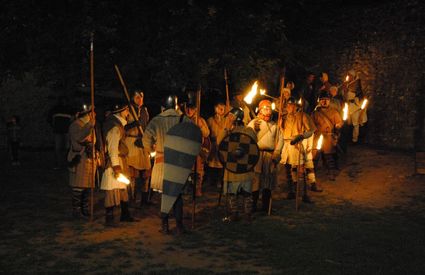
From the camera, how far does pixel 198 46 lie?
43.0 feet

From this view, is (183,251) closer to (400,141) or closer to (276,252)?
(276,252)

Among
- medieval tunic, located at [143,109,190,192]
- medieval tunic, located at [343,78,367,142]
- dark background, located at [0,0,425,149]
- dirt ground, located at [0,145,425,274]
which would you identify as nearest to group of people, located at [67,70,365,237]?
medieval tunic, located at [143,109,190,192]

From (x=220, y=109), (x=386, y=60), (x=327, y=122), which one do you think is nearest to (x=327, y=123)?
(x=327, y=122)

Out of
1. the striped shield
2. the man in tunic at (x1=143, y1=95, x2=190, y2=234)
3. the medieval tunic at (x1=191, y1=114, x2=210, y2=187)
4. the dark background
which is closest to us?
the striped shield

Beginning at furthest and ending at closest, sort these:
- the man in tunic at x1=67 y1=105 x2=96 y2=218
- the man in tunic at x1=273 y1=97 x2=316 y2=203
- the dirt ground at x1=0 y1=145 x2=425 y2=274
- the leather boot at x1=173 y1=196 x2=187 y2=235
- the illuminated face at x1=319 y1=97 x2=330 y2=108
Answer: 1. the illuminated face at x1=319 y1=97 x2=330 y2=108
2. the man in tunic at x1=273 y1=97 x2=316 y2=203
3. the man in tunic at x1=67 y1=105 x2=96 y2=218
4. the leather boot at x1=173 y1=196 x2=187 y2=235
5. the dirt ground at x1=0 y1=145 x2=425 y2=274

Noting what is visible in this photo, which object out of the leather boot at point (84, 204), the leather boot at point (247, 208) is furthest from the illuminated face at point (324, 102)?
the leather boot at point (84, 204)

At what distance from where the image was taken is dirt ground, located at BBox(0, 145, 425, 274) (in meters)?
6.71

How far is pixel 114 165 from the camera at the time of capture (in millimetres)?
8445

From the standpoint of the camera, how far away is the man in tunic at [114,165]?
847 cm

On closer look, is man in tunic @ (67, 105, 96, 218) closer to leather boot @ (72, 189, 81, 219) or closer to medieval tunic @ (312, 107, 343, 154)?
leather boot @ (72, 189, 81, 219)

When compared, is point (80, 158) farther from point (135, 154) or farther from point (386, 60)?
point (386, 60)

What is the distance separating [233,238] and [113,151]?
2.13 meters

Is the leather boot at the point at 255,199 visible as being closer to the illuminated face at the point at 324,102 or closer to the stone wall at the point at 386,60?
the illuminated face at the point at 324,102

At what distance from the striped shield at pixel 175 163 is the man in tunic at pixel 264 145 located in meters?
1.62
